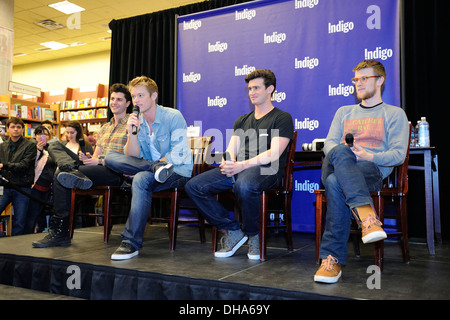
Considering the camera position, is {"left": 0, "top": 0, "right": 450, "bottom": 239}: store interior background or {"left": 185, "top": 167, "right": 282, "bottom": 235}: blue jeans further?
{"left": 0, "top": 0, "right": 450, "bottom": 239}: store interior background

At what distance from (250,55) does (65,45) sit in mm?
6128

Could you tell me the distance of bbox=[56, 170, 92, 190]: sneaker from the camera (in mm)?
2494

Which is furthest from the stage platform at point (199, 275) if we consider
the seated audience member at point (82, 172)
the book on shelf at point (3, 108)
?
the book on shelf at point (3, 108)

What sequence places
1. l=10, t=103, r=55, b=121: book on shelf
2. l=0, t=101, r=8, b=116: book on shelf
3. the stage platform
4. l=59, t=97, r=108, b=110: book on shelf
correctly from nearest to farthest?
the stage platform
l=0, t=101, r=8, b=116: book on shelf
l=10, t=103, r=55, b=121: book on shelf
l=59, t=97, r=108, b=110: book on shelf

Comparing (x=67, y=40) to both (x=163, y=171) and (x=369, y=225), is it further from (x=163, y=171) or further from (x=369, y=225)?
(x=369, y=225)

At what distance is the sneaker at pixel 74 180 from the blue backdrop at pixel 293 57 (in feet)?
5.93

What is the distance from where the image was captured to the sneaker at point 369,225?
5.34 feet

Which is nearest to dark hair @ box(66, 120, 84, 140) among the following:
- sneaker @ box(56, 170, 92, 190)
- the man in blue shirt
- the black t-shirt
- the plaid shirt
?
the plaid shirt

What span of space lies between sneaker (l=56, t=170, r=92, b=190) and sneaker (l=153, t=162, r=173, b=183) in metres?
0.61

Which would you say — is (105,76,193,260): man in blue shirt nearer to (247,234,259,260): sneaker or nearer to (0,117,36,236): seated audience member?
(247,234,259,260): sneaker

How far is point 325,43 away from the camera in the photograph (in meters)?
3.72

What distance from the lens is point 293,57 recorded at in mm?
3879
